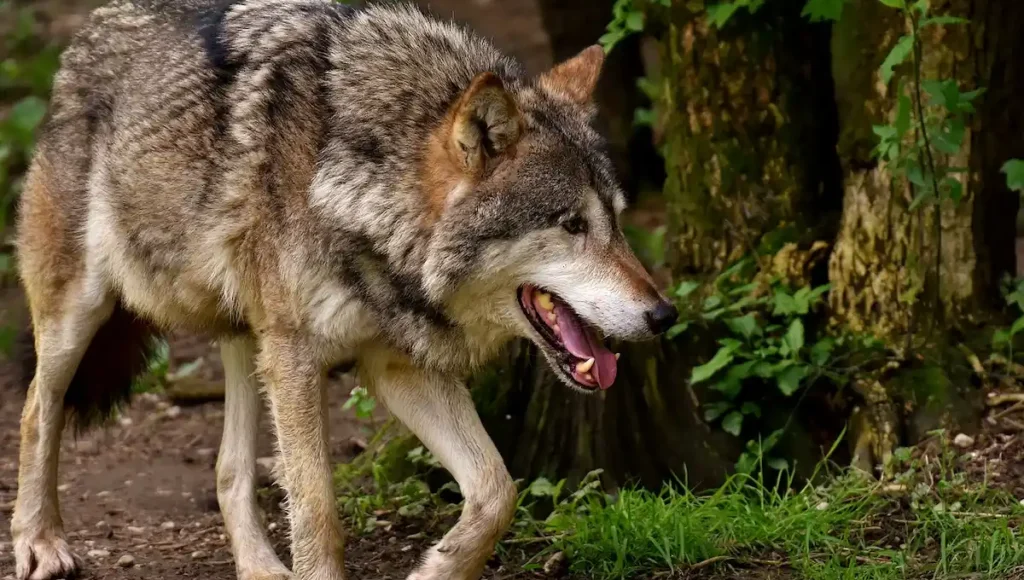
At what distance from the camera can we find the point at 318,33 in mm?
4074

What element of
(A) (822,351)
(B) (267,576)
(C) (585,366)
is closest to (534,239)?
(C) (585,366)

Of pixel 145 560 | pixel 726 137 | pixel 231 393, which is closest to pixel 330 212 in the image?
pixel 231 393

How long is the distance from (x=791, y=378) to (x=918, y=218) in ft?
2.55

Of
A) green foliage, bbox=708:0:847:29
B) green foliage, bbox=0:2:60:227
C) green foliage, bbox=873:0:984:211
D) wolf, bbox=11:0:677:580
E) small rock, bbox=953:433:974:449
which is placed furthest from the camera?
green foliage, bbox=0:2:60:227

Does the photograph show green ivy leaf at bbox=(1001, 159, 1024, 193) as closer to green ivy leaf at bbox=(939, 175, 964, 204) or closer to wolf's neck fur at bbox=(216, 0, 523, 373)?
green ivy leaf at bbox=(939, 175, 964, 204)

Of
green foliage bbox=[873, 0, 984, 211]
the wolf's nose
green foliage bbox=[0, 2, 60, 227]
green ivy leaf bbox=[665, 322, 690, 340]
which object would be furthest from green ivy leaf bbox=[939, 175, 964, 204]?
green foliage bbox=[0, 2, 60, 227]

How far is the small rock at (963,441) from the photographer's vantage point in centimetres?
470

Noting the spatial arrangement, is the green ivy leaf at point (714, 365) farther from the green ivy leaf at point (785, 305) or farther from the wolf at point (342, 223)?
the wolf at point (342, 223)

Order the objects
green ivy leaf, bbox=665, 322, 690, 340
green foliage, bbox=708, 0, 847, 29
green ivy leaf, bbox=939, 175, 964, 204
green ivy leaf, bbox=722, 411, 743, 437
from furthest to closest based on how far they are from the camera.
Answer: green ivy leaf, bbox=665, 322, 690, 340, green ivy leaf, bbox=722, 411, 743, 437, green ivy leaf, bbox=939, 175, 964, 204, green foliage, bbox=708, 0, 847, 29

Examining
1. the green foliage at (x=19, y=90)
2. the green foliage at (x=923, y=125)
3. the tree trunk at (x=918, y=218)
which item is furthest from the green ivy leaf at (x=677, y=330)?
the green foliage at (x=19, y=90)

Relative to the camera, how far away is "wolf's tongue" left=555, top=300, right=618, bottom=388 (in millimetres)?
3688

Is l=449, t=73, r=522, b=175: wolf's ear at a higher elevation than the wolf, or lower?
higher

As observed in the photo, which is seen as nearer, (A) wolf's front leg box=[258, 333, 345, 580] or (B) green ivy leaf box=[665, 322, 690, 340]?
(A) wolf's front leg box=[258, 333, 345, 580]

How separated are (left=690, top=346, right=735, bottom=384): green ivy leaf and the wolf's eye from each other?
4.49 ft
